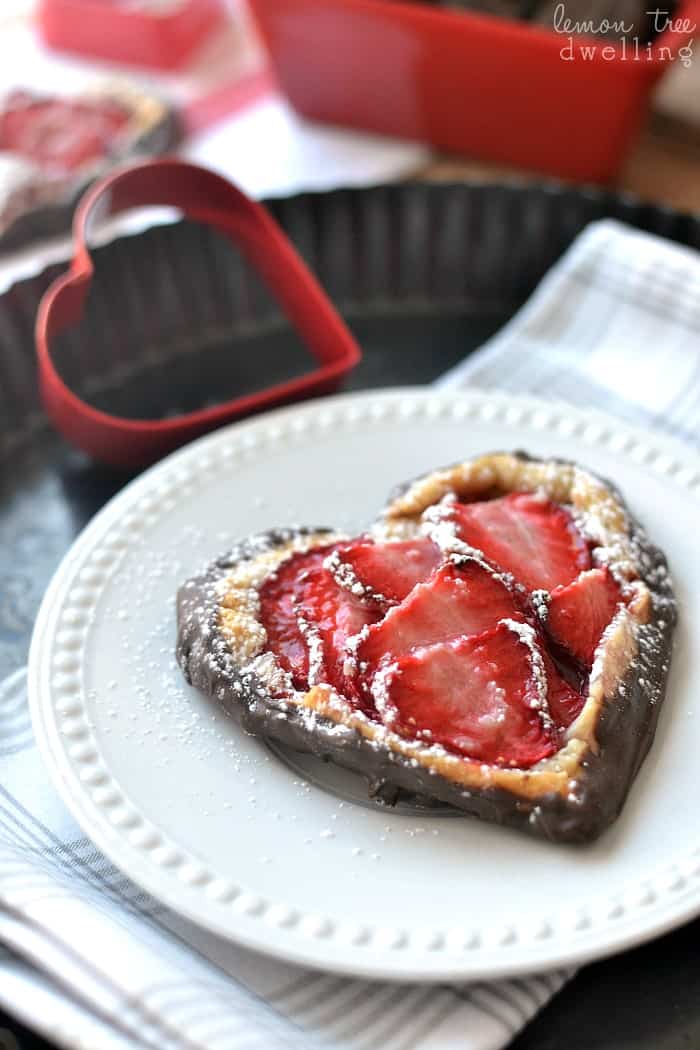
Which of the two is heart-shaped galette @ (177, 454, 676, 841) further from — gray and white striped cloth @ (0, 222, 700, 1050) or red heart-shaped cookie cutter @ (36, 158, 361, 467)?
red heart-shaped cookie cutter @ (36, 158, 361, 467)

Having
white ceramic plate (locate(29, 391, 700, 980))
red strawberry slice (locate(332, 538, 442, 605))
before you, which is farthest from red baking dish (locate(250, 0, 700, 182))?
red strawberry slice (locate(332, 538, 442, 605))

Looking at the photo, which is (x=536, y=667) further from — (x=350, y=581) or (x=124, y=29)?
(x=124, y=29)

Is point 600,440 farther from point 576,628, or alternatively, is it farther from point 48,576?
point 48,576

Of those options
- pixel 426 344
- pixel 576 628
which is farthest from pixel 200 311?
pixel 576 628

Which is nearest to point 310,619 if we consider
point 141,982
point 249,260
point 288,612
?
point 288,612

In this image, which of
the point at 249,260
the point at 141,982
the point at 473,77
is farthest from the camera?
the point at 473,77

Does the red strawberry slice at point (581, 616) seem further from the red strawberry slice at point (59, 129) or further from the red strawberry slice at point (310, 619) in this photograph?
the red strawberry slice at point (59, 129)

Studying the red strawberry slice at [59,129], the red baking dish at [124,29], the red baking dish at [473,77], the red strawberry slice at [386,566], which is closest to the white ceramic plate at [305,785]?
the red strawberry slice at [386,566]
